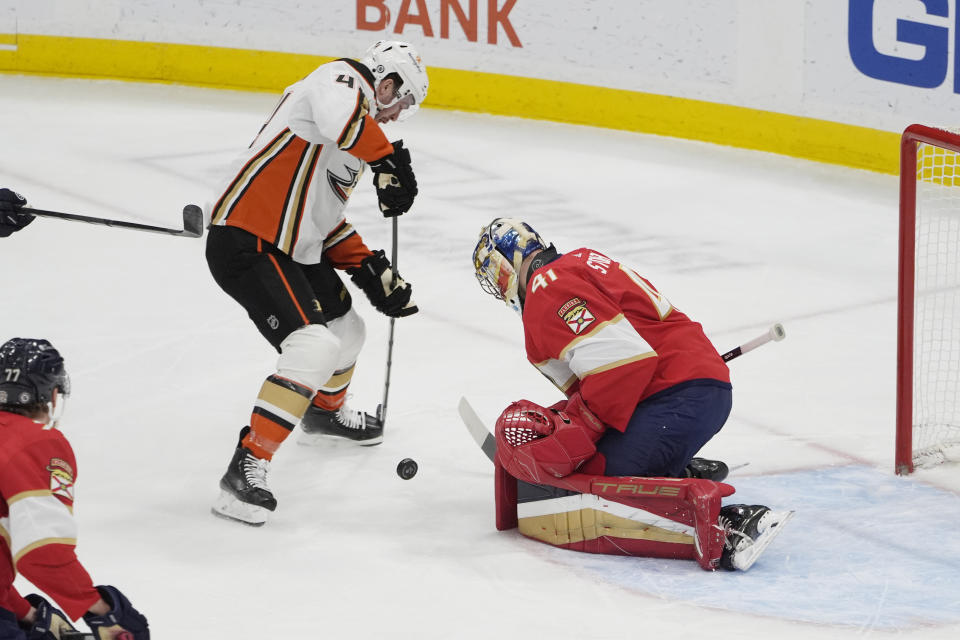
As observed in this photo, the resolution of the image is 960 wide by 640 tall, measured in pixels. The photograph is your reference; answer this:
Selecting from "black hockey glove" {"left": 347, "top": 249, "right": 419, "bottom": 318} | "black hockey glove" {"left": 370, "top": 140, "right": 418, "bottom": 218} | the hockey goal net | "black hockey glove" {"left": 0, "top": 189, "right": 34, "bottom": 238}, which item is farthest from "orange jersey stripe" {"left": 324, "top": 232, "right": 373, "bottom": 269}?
the hockey goal net

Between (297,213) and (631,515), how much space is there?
1203 mm

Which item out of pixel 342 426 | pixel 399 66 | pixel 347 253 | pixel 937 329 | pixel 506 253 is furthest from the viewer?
pixel 937 329

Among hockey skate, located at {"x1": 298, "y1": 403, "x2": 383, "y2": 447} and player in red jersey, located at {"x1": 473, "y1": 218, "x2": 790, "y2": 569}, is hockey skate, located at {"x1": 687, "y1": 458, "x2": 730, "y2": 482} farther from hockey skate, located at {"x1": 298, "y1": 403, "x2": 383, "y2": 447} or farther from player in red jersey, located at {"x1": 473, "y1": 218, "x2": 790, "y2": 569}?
hockey skate, located at {"x1": 298, "y1": 403, "x2": 383, "y2": 447}

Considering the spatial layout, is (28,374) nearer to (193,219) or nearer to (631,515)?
(631,515)

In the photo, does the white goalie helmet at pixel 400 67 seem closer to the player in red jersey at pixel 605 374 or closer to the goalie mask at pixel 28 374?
the player in red jersey at pixel 605 374

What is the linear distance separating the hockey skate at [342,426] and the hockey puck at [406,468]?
42 centimetres

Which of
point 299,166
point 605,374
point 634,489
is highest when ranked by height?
point 299,166

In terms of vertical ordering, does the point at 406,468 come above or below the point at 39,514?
below

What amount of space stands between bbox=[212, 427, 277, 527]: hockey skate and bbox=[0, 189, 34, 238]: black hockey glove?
85cm

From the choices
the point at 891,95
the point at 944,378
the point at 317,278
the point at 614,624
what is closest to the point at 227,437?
the point at 317,278

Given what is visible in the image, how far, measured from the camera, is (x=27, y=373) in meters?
2.32

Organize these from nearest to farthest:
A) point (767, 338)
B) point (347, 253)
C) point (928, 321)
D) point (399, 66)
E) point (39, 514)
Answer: point (39, 514) < point (767, 338) < point (399, 66) < point (347, 253) < point (928, 321)

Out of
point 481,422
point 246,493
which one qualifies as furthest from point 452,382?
point 246,493

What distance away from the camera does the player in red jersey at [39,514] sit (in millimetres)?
2213
